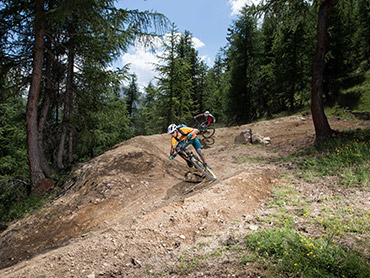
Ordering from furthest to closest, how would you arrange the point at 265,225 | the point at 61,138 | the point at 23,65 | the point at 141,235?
the point at 61,138 → the point at 23,65 → the point at 141,235 → the point at 265,225

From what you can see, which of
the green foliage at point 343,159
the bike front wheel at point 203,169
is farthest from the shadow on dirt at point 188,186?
the green foliage at point 343,159

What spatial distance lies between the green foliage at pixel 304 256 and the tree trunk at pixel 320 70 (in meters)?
7.23

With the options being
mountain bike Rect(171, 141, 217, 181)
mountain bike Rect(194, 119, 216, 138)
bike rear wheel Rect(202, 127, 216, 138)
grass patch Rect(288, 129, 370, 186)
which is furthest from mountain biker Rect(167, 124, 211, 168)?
bike rear wheel Rect(202, 127, 216, 138)

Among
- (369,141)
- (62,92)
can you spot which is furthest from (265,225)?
(62,92)

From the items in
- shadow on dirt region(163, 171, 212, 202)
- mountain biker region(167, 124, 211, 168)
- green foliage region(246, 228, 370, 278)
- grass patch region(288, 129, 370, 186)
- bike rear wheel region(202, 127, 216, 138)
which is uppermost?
mountain biker region(167, 124, 211, 168)

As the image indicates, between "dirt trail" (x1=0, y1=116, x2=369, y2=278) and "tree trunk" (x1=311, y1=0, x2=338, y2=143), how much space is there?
1394 mm

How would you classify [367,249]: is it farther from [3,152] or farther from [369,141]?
[3,152]

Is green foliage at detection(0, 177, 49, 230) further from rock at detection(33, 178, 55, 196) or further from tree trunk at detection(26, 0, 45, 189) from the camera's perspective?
tree trunk at detection(26, 0, 45, 189)

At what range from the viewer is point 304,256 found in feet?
9.61

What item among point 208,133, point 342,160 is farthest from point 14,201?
point 342,160

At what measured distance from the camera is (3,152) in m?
18.2

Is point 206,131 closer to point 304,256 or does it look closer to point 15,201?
point 15,201

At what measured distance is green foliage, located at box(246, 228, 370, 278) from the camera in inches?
101

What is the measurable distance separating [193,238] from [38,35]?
10.4m
